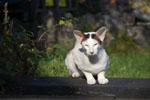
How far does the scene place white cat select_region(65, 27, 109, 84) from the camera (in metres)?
3.59

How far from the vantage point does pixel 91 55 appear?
3629mm

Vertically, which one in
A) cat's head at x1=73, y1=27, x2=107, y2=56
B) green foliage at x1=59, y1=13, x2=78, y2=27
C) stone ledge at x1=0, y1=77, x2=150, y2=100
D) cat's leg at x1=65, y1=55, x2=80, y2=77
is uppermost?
green foliage at x1=59, y1=13, x2=78, y2=27

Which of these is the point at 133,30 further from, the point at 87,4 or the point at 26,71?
the point at 26,71

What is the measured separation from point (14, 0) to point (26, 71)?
387 centimetres

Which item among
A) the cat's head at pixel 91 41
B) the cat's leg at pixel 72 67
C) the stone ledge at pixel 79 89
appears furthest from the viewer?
the cat's leg at pixel 72 67

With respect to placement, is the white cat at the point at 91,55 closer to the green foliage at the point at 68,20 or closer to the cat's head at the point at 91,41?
the cat's head at the point at 91,41

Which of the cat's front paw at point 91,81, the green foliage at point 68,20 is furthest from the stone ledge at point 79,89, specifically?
the green foliage at point 68,20

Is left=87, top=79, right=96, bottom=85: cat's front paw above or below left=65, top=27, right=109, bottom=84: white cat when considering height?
below

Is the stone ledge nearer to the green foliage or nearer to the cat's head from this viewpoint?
the cat's head

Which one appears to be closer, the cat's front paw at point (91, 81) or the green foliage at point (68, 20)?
the cat's front paw at point (91, 81)

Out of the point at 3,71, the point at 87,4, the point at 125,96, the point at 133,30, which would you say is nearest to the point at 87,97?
the point at 125,96

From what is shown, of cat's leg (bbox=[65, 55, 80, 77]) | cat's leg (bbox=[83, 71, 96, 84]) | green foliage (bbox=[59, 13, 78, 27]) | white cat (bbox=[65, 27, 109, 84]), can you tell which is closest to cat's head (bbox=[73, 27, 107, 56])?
white cat (bbox=[65, 27, 109, 84])

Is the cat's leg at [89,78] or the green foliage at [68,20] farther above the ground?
the green foliage at [68,20]

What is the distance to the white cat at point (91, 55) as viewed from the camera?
3.59 metres
